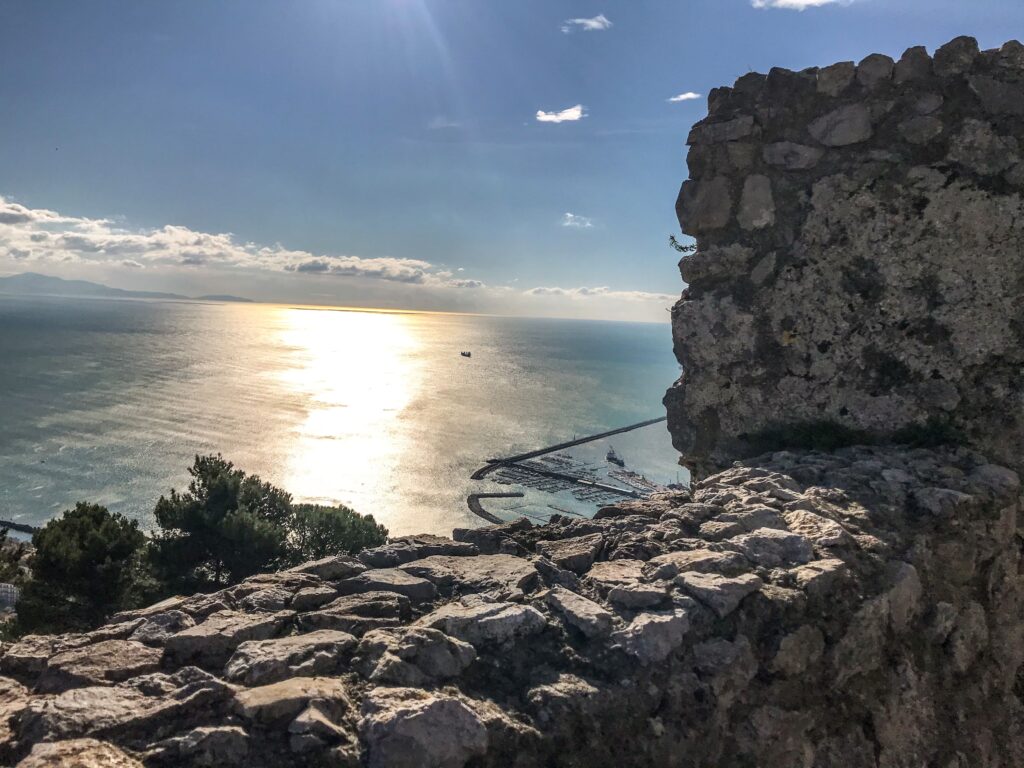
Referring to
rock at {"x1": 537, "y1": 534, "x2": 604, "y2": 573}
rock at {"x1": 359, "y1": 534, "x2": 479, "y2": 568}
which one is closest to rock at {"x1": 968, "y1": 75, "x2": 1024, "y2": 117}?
rock at {"x1": 537, "y1": 534, "x2": 604, "y2": 573}

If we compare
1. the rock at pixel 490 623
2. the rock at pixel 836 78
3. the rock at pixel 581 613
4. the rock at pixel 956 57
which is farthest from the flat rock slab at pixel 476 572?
the rock at pixel 956 57

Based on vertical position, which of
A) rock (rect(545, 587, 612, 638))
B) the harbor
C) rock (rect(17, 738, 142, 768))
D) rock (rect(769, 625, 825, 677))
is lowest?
the harbor

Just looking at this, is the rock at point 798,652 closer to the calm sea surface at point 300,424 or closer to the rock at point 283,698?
the rock at point 283,698

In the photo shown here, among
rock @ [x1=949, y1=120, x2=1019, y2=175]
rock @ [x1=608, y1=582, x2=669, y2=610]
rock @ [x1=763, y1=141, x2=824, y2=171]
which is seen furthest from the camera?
rock @ [x1=763, y1=141, x2=824, y2=171]

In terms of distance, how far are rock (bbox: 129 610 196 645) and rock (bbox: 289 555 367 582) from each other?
33.1 inches

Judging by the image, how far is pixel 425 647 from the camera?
3.15 metres

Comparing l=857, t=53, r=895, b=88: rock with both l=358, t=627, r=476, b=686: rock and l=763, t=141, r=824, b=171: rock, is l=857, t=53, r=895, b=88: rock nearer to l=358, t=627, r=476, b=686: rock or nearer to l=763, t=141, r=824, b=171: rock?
l=763, t=141, r=824, b=171: rock

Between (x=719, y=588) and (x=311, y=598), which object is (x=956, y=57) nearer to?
(x=719, y=588)

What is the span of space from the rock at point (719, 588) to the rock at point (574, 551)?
2.37 ft

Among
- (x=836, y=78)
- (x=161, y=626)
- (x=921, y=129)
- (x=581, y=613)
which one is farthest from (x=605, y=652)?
(x=836, y=78)

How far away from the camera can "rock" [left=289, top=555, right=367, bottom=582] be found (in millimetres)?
4281

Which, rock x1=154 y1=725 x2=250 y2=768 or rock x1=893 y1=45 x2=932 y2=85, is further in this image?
rock x1=893 y1=45 x2=932 y2=85

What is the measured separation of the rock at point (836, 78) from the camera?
6.49 meters

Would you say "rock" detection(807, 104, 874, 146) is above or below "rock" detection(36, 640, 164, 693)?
above
